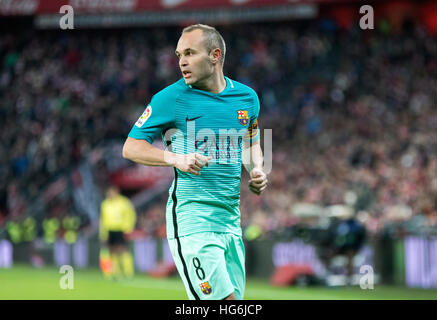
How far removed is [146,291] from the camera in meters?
12.8

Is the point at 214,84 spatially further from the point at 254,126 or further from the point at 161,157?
the point at 161,157

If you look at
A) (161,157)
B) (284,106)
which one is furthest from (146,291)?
(284,106)

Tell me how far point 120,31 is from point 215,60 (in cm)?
2459

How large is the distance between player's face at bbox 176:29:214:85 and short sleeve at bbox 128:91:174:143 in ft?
0.59

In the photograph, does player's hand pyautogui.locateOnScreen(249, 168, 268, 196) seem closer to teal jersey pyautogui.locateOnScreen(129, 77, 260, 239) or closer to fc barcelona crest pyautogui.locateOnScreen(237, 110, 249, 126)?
teal jersey pyautogui.locateOnScreen(129, 77, 260, 239)

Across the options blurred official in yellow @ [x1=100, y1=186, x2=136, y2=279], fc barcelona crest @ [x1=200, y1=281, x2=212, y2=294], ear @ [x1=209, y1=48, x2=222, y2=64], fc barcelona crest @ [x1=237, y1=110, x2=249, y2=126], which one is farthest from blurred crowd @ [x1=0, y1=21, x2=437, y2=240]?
fc barcelona crest @ [x1=200, y1=281, x2=212, y2=294]

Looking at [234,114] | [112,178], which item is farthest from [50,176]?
[234,114]

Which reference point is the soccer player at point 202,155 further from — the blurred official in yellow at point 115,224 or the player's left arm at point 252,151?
the blurred official in yellow at point 115,224

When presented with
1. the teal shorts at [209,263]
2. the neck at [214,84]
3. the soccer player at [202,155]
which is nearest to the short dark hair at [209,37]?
the soccer player at [202,155]

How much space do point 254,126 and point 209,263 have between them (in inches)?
42.2

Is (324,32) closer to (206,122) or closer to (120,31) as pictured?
(120,31)

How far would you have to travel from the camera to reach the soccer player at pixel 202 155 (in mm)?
4301

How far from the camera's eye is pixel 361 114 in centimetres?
2041

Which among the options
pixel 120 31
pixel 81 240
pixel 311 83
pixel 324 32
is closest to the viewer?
pixel 81 240
